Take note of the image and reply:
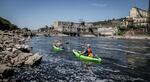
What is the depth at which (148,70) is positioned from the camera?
2575 cm

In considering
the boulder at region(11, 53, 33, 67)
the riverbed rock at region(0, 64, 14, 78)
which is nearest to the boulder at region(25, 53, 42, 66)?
the boulder at region(11, 53, 33, 67)

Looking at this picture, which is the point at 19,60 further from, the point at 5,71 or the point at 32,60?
the point at 5,71

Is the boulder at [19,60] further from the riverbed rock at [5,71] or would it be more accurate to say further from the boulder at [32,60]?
the riverbed rock at [5,71]

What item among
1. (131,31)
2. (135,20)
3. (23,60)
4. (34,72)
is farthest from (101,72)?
(135,20)

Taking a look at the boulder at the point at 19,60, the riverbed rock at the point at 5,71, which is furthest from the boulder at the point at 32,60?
the riverbed rock at the point at 5,71

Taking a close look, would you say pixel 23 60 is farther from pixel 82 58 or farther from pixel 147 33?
pixel 147 33

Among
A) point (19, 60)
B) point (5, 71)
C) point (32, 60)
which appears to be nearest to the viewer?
point (5, 71)

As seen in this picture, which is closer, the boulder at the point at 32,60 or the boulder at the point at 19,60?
the boulder at the point at 19,60

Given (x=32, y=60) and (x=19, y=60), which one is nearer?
(x=19, y=60)

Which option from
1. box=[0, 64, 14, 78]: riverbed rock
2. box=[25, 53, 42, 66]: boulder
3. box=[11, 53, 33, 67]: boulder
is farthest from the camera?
box=[25, 53, 42, 66]: boulder

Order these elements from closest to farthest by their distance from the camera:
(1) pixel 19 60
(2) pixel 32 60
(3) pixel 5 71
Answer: (3) pixel 5 71
(1) pixel 19 60
(2) pixel 32 60

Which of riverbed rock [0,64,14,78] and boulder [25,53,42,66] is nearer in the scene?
riverbed rock [0,64,14,78]

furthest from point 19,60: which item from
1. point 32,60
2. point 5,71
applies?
point 5,71

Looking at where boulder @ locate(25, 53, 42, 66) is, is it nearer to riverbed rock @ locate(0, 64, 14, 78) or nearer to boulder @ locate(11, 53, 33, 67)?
boulder @ locate(11, 53, 33, 67)
